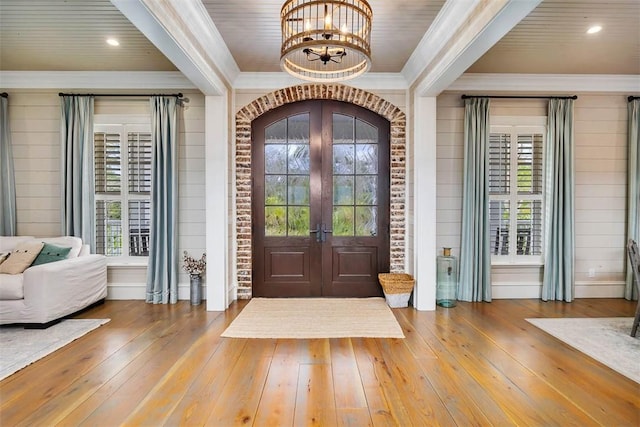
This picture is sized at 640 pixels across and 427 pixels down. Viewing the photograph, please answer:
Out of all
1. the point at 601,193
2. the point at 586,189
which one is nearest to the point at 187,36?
the point at 586,189

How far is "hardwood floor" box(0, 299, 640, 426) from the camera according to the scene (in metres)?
2.01

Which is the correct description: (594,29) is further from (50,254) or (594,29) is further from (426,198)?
(50,254)

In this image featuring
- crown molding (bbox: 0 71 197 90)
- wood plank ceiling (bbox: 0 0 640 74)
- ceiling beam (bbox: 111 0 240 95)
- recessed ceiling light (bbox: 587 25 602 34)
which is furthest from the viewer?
crown molding (bbox: 0 71 197 90)

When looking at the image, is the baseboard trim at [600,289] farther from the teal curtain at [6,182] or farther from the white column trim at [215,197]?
the teal curtain at [6,182]

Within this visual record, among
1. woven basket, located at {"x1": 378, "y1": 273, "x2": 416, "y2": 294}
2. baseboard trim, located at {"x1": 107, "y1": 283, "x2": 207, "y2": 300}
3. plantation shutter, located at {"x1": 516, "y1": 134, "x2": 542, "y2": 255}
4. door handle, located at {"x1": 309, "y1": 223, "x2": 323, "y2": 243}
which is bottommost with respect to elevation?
baseboard trim, located at {"x1": 107, "y1": 283, "x2": 207, "y2": 300}

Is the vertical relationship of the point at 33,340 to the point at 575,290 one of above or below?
below

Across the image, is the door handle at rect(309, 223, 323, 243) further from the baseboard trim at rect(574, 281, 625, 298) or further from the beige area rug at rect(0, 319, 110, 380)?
the baseboard trim at rect(574, 281, 625, 298)

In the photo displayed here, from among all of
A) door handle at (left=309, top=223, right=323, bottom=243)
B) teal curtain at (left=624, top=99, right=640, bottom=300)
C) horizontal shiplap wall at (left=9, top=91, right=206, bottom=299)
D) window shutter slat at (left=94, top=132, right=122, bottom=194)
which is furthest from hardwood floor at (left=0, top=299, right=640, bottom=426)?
teal curtain at (left=624, top=99, right=640, bottom=300)

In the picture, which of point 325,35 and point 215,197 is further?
point 215,197

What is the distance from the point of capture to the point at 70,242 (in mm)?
4082

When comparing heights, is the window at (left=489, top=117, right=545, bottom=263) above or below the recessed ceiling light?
below

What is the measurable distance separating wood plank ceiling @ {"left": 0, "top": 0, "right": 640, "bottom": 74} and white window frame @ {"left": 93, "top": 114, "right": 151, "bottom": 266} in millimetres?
630

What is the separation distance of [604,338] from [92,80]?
652cm

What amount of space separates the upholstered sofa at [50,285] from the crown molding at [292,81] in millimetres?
2862
